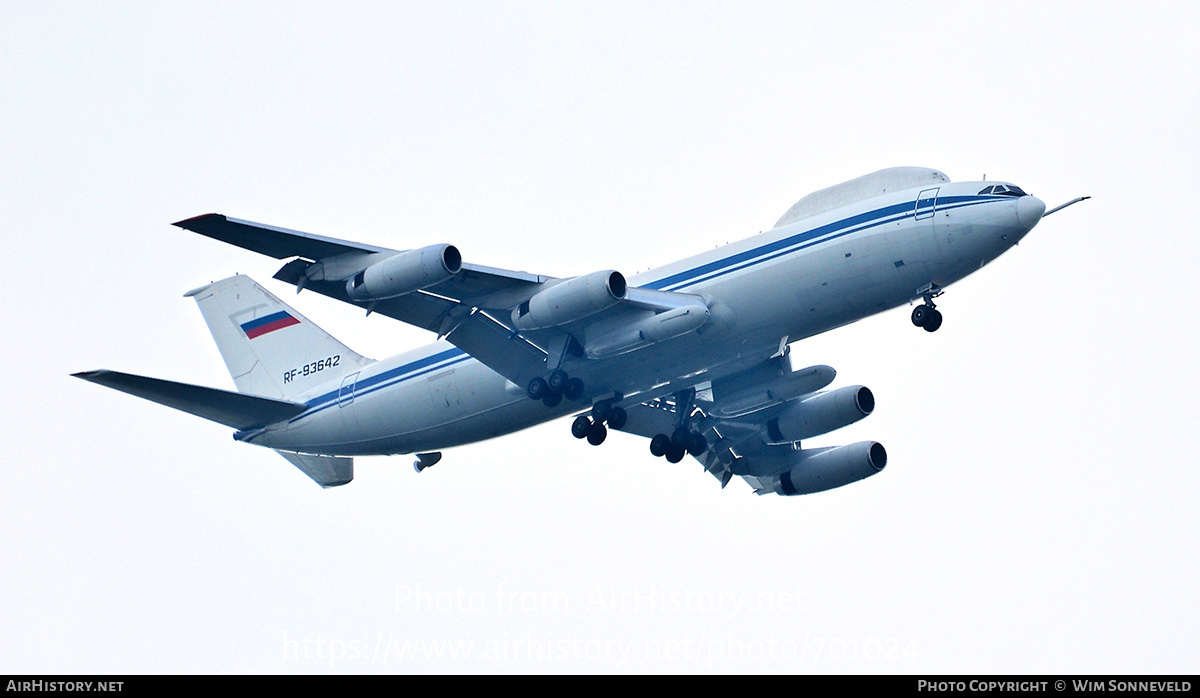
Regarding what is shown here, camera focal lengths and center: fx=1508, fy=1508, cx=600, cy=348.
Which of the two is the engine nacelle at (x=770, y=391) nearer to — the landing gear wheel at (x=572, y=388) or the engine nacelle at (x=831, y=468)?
the engine nacelle at (x=831, y=468)

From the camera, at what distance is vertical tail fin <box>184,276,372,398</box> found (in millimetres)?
43812

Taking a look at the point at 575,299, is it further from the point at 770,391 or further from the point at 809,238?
the point at 770,391

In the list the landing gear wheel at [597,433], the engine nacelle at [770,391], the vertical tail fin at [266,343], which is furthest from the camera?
the vertical tail fin at [266,343]

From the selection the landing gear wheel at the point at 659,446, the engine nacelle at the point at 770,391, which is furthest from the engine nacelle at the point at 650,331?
the engine nacelle at the point at 770,391

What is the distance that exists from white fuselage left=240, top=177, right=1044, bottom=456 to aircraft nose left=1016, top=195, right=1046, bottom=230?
0.07 metres

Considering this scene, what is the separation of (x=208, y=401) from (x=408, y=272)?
9.91 meters

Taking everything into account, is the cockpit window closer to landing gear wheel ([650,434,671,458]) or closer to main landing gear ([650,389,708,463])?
main landing gear ([650,389,708,463])

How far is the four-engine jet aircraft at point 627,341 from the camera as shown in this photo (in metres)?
34.3

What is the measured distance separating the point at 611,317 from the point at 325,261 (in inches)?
271

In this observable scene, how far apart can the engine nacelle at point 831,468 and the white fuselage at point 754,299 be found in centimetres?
705

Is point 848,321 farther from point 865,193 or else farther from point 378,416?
point 378,416

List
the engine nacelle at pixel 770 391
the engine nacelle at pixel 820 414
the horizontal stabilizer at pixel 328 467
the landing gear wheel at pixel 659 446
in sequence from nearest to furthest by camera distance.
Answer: the engine nacelle at pixel 770 391 → the engine nacelle at pixel 820 414 → the landing gear wheel at pixel 659 446 → the horizontal stabilizer at pixel 328 467
